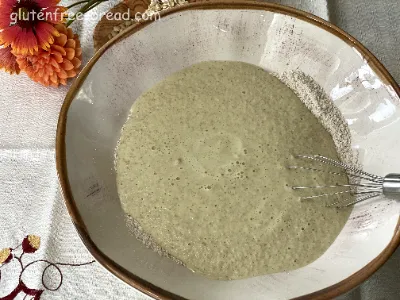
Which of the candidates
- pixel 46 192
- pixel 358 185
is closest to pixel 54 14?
pixel 46 192

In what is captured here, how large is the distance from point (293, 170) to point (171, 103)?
0.68 feet

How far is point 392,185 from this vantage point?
60 centimetres

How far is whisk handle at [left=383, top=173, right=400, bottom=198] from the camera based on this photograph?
59 centimetres

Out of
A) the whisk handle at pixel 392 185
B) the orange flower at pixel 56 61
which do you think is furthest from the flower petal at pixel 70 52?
the whisk handle at pixel 392 185

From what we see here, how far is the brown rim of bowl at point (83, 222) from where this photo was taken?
56 centimetres

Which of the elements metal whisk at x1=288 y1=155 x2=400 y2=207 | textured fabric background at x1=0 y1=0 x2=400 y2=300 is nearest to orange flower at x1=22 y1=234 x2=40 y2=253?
textured fabric background at x1=0 y1=0 x2=400 y2=300

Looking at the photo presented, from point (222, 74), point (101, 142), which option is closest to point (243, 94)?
point (222, 74)

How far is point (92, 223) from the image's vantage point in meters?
0.62

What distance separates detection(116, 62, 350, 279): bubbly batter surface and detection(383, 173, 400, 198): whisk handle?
0.09 m

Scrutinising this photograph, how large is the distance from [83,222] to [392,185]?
0.38 m

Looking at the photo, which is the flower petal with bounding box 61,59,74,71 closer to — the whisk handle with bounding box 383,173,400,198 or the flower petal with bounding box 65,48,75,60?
the flower petal with bounding box 65,48,75,60

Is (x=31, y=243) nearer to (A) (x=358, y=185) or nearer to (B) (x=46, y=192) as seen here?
(B) (x=46, y=192)

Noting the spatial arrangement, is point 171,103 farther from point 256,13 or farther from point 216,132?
point 256,13

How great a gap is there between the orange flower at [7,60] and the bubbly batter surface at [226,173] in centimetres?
20
